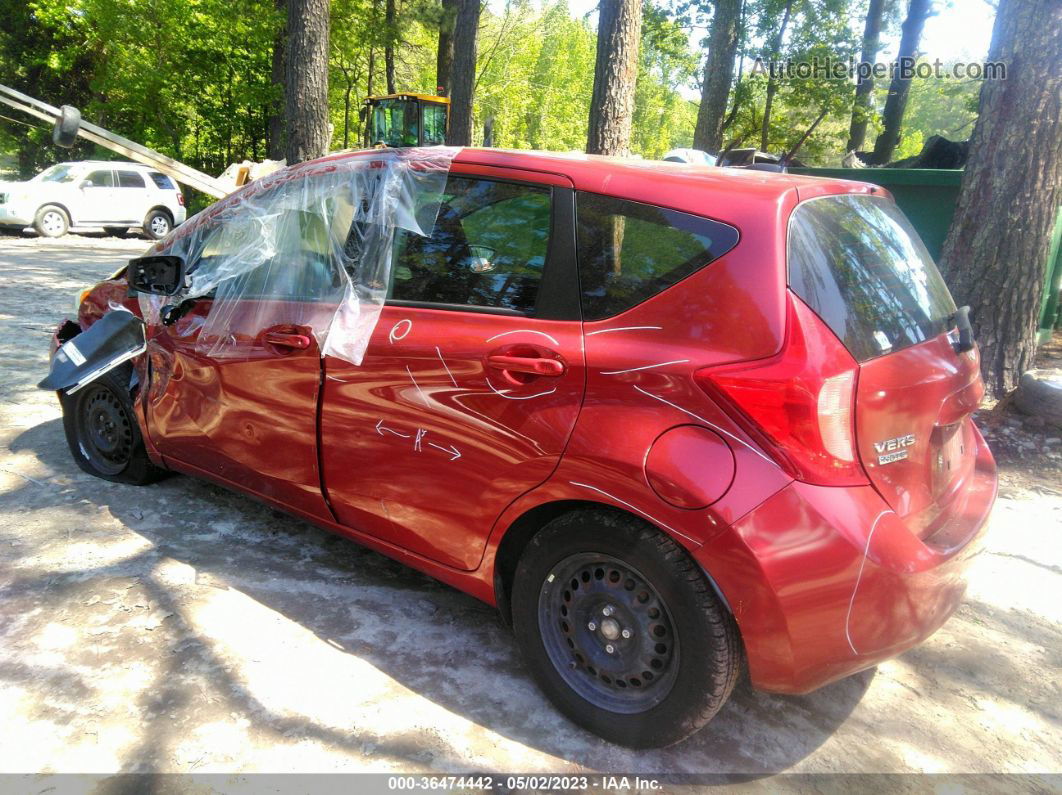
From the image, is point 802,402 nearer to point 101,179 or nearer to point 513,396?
point 513,396

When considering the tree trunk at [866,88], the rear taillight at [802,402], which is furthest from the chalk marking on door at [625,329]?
the tree trunk at [866,88]

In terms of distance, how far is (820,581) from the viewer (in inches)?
83.2

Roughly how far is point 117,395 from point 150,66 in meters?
23.0

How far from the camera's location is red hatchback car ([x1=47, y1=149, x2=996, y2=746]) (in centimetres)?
214

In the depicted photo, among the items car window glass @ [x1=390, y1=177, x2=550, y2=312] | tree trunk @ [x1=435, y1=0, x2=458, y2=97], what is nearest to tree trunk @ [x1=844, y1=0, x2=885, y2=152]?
tree trunk @ [x1=435, y1=0, x2=458, y2=97]

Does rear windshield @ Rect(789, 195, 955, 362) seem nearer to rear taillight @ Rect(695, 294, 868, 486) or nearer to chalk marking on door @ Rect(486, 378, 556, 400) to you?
rear taillight @ Rect(695, 294, 868, 486)

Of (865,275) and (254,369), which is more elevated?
(865,275)

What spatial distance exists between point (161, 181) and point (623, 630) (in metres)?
20.2

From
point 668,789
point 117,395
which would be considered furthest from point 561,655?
point 117,395

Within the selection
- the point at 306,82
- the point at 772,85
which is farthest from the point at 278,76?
the point at 772,85

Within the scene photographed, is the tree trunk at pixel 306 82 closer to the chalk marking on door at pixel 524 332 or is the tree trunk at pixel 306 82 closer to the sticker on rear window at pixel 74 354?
the sticker on rear window at pixel 74 354

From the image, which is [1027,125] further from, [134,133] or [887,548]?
[134,133]

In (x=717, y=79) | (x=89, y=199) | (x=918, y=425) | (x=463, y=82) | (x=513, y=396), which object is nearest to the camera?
(x=918, y=425)

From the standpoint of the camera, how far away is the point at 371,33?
24672 mm
